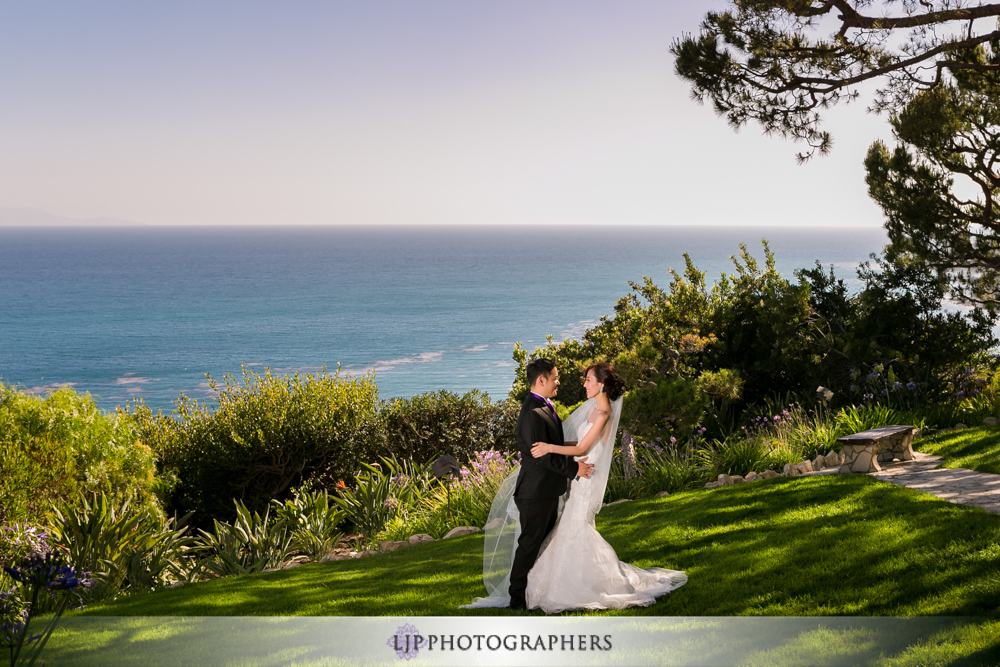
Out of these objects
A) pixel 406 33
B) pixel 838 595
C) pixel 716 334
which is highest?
pixel 406 33

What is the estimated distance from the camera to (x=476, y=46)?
70875 millimetres

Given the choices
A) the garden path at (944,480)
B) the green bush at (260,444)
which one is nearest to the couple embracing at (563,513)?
the garden path at (944,480)

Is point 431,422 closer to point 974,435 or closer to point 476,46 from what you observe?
point 974,435

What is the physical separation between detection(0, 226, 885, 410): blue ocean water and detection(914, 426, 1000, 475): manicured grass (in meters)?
27.8

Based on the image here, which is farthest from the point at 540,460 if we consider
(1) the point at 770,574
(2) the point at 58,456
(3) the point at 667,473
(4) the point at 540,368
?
(2) the point at 58,456

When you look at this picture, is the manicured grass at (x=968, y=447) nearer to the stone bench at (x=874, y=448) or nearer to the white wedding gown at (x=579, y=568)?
the stone bench at (x=874, y=448)

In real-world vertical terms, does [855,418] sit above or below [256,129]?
below

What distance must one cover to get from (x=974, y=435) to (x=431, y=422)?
377 inches

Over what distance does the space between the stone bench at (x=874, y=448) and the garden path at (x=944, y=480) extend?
0.10 meters

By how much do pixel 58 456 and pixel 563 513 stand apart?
7142 mm

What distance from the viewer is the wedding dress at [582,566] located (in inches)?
201

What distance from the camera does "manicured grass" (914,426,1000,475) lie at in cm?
806

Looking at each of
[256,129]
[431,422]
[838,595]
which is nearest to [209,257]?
[256,129]

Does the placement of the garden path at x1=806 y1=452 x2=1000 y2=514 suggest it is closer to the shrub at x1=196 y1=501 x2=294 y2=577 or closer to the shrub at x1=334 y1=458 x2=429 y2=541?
the shrub at x1=334 y1=458 x2=429 y2=541
